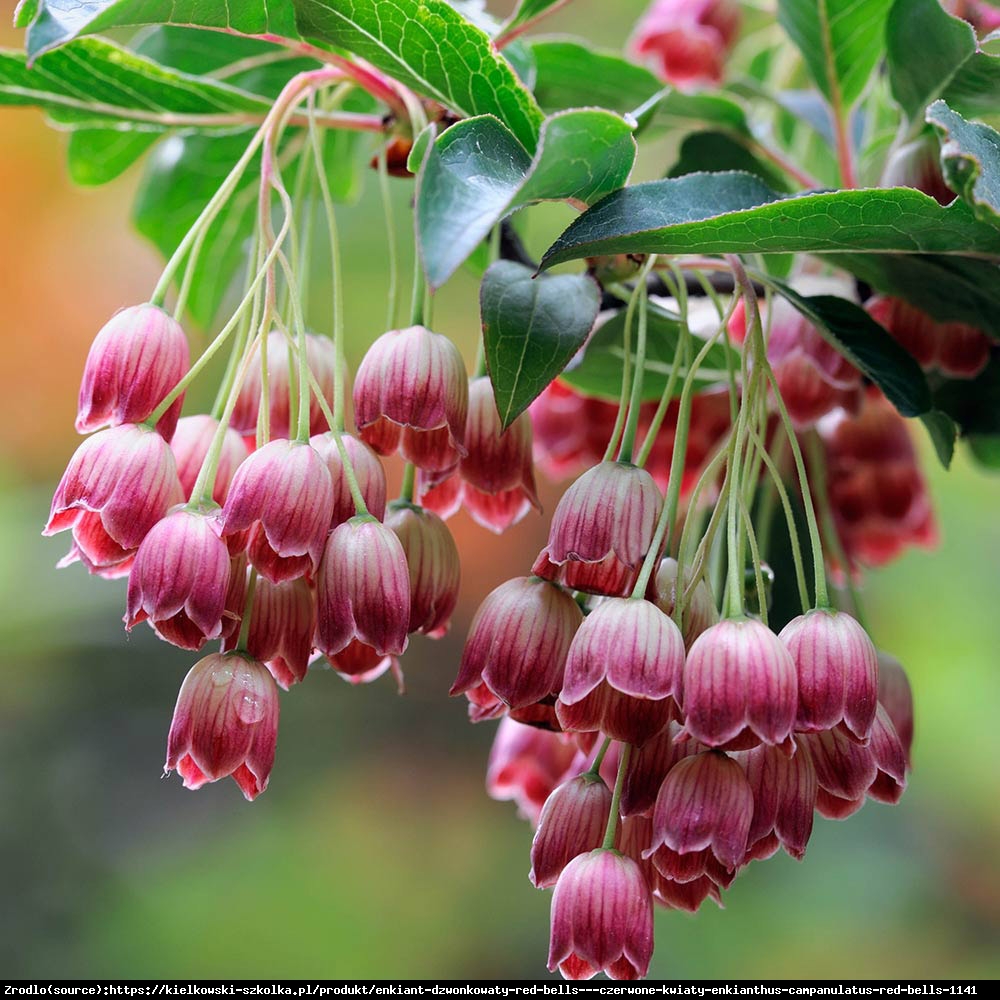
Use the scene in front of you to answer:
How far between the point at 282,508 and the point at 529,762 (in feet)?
1.02

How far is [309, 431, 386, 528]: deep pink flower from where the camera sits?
48 centimetres

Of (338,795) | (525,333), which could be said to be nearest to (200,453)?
(525,333)

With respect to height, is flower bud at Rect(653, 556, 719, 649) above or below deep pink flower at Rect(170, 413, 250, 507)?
below

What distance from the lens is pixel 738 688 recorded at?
0.42 meters

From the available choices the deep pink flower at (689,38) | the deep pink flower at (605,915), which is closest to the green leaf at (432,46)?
the deep pink flower at (605,915)

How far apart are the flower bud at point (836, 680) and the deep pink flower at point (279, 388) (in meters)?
0.24

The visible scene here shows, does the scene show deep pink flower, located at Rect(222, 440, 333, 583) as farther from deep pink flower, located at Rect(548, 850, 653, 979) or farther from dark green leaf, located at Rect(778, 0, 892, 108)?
dark green leaf, located at Rect(778, 0, 892, 108)

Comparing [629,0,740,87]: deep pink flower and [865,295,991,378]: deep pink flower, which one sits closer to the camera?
[865,295,991,378]: deep pink flower

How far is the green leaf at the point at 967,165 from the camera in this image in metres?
0.43

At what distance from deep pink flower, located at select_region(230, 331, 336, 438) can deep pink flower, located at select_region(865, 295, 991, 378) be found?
0.31 m

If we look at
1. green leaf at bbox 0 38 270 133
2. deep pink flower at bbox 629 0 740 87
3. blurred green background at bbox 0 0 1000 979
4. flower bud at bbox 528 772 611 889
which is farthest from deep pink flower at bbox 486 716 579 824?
blurred green background at bbox 0 0 1000 979

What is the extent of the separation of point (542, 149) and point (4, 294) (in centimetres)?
229

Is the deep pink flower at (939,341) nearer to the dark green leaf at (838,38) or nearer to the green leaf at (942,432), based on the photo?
the green leaf at (942,432)

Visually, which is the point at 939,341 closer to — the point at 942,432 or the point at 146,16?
the point at 942,432
